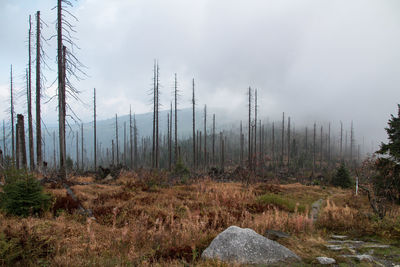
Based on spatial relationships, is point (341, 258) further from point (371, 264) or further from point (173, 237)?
point (173, 237)

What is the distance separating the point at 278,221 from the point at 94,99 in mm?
35634

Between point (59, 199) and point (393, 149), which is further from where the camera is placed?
point (393, 149)

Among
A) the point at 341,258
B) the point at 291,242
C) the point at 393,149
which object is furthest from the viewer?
Answer: the point at 393,149

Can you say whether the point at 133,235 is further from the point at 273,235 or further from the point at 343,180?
the point at 343,180

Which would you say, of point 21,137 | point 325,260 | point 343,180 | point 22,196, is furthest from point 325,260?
point 343,180

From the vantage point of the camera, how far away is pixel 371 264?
141 inches

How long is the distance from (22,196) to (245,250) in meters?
6.36

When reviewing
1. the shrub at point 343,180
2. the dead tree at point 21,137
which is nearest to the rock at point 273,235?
the dead tree at point 21,137

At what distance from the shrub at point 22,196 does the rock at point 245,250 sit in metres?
5.17

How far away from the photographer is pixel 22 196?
19.7 feet

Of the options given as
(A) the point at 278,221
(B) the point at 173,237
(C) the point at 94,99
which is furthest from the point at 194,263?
(C) the point at 94,99

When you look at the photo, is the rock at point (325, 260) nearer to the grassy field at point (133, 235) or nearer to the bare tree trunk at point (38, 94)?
the grassy field at point (133, 235)

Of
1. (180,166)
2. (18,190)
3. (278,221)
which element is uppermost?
(18,190)

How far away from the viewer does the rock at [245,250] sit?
11.7 ft
